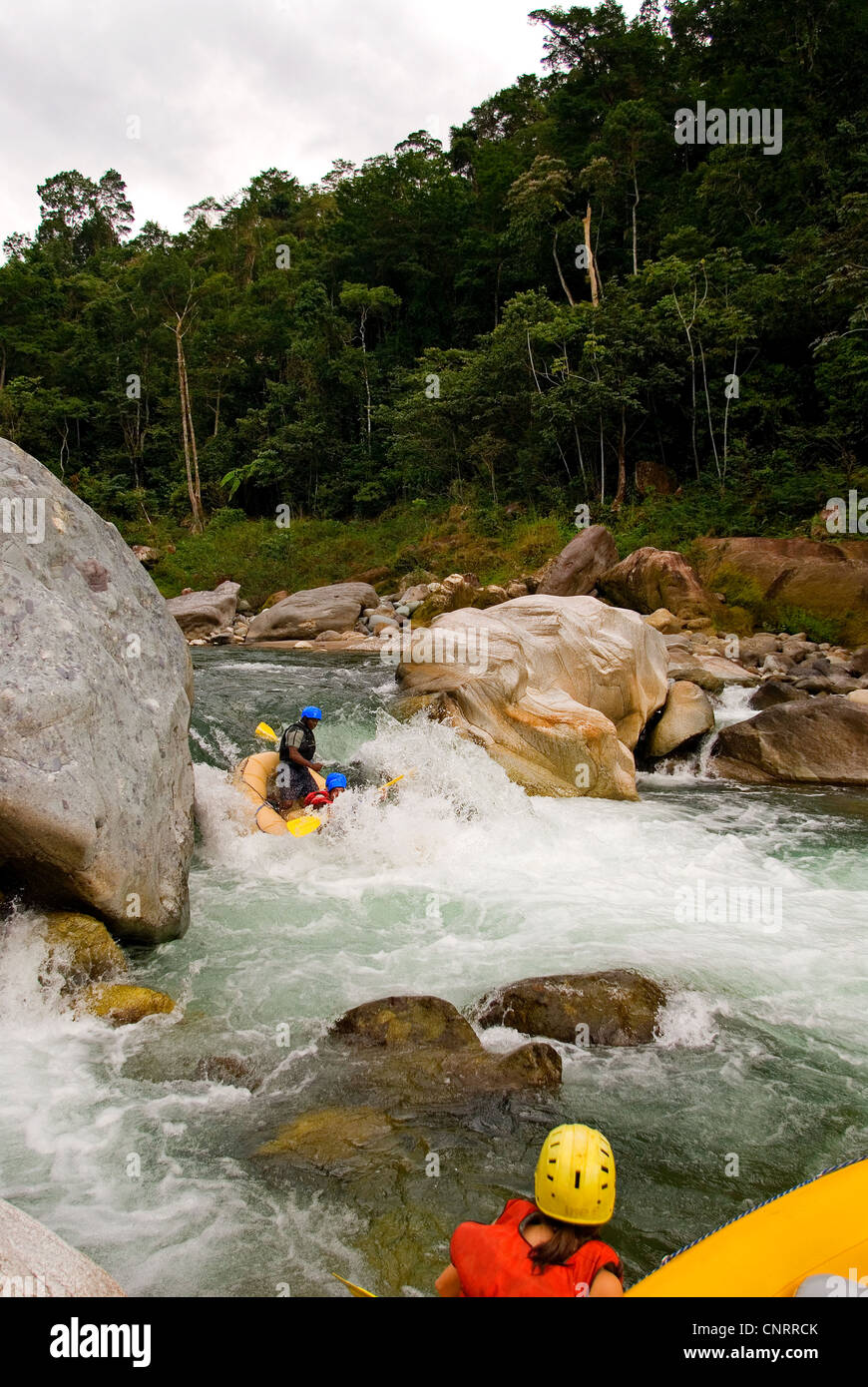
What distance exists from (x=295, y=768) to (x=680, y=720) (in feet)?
18.9

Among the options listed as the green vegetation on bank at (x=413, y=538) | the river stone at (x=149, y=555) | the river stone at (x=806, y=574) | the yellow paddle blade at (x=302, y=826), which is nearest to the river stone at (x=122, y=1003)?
the yellow paddle blade at (x=302, y=826)

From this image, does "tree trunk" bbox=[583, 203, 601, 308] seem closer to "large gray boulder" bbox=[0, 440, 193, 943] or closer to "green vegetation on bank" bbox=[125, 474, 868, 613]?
"green vegetation on bank" bbox=[125, 474, 868, 613]

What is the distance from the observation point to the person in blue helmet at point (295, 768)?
8.22 meters

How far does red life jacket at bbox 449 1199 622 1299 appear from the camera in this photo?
8.09 ft

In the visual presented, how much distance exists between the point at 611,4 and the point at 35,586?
117ft

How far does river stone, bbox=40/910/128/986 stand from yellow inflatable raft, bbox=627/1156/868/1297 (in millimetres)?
3449

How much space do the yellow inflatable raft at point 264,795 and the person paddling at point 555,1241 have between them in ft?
17.0

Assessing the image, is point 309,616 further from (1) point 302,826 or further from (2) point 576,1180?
(2) point 576,1180

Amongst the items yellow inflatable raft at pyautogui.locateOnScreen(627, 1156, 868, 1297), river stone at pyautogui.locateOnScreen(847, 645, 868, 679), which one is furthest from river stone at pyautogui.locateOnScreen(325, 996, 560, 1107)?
river stone at pyautogui.locateOnScreen(847, 645, 868, 679)

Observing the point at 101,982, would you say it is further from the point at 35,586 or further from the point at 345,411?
the point at 345,411

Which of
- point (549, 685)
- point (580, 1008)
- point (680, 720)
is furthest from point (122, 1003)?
point (680, 720)

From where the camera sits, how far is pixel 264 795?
8.27 metres
